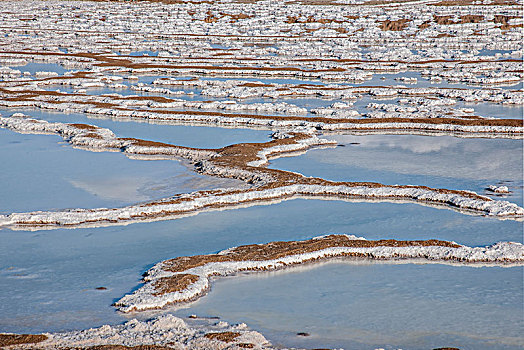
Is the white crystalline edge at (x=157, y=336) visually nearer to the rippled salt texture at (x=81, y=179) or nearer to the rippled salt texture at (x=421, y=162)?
the rippled salt texture at (x=81, y=179)

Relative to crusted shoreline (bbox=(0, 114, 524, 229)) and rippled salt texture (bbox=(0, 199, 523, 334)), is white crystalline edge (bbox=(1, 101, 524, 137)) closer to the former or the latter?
crusted shoreline (bbox=(0, 114, 524, 229))

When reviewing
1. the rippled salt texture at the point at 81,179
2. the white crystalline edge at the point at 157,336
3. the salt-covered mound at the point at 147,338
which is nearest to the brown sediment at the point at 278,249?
the white crystalline edge at the point at 157,336

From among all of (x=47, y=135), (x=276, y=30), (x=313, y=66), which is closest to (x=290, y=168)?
(x=47, y=135)

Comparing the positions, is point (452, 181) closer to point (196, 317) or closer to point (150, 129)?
point (196, 317)

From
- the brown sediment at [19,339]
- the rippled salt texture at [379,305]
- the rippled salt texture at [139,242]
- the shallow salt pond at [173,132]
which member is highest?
the shallow salt pond at [173,132]

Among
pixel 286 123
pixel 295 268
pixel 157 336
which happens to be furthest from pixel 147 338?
pixel 286 123

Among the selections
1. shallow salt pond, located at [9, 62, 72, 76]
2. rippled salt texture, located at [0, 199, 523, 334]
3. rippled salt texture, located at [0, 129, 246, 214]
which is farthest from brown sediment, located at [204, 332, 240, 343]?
shallow salt pond, located at [9, 62, 72, 76]

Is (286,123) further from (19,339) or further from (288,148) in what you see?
(19,339)
